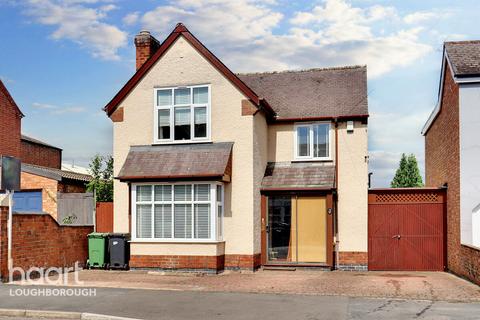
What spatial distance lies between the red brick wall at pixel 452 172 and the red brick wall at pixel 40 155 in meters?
24.8

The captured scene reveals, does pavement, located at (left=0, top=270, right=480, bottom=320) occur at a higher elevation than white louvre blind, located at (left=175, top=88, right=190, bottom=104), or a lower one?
lower

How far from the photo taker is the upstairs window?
67.4 feet

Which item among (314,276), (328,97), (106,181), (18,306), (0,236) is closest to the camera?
(18,306)

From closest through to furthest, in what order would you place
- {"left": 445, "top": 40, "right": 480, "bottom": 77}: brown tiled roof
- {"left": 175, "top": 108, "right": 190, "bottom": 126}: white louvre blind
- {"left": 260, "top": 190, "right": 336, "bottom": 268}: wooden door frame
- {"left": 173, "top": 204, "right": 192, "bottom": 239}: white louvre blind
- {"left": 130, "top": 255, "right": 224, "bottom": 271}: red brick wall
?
1. {"left": 445, "top": 40, "right": 480, "bottom": 77}: brown tiled roof
2. {"left": 130, "top": 255, "right": 224, "bottom": 271}: red brick wall
3. {"left": 173, "top": 204, "right": 192, "bottom": 239}: white louvre blind
4. {"left": 260, "top": 190, "right": 336, "bottom": 268}: wooden door frame
5. {"left": 175, "top": 108, "right": 190, "bottom": 126}: white louvre blind

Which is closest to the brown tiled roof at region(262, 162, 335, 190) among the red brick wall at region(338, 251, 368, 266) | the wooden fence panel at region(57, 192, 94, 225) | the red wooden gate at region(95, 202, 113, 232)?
the red brick wall at region(338, 251, 368, 266)

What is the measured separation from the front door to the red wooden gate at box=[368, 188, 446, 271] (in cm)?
163

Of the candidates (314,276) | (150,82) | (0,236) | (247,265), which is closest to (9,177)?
(0,236)

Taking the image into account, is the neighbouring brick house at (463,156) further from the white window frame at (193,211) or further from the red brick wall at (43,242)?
the red brick wall at (43,242)

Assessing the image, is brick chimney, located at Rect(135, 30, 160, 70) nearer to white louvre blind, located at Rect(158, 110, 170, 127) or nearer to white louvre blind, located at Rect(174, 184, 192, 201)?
white louvre blind, located at Rect(158, 110, 170, 127)

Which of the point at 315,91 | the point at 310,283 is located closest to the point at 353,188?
the point at 315,91

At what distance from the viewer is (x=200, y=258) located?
741 inches

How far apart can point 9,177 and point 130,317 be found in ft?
25.1


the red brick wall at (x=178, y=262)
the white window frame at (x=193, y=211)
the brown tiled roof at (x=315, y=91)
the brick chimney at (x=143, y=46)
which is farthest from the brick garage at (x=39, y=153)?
the red brick wall at (x=178, y=262)

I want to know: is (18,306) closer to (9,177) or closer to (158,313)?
(158,313)
